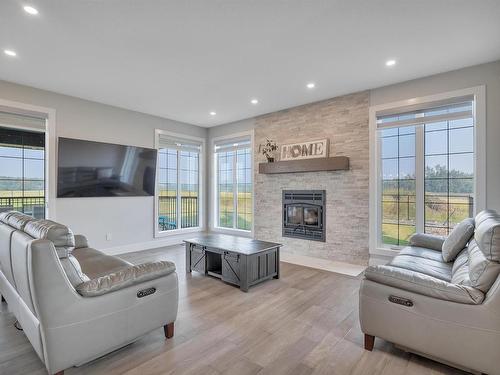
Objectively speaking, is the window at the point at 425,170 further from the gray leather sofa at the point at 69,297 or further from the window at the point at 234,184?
the gray leather sofa at the point at 69,297

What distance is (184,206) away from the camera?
6355mm

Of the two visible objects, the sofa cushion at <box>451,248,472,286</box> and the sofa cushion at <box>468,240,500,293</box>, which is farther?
the sofa cushion at <box>451,248,472,286</box>

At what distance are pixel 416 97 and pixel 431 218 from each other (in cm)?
172

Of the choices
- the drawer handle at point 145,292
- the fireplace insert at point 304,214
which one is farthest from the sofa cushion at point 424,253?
the drawer handle at point 145,292

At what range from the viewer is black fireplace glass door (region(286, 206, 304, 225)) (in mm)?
5086

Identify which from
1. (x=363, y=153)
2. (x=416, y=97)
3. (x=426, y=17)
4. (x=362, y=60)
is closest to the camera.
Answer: (x=426, y=17)

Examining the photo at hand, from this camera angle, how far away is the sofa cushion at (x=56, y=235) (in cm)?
163

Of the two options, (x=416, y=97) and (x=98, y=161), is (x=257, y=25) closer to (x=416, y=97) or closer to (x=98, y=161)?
(x=416, y=97)

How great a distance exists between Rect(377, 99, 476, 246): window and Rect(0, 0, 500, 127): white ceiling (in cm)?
63

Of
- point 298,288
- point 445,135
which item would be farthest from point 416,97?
point 298,288

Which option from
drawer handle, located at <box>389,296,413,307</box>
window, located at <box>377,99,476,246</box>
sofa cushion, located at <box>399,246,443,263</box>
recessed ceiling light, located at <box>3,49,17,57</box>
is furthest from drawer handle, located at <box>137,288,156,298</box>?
window, located at <box>377,99,476,246</box>

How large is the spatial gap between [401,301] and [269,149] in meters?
3.95

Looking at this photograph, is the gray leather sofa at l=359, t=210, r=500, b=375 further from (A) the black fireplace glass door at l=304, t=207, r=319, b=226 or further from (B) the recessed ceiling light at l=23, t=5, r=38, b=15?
(B) the recessed ceiling light at l=23, t=5, r=38, b=15

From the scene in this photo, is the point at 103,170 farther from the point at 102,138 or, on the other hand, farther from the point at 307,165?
the point at 307,165
